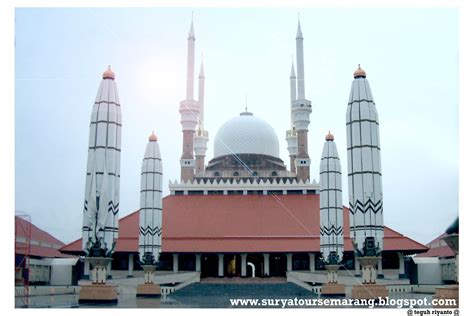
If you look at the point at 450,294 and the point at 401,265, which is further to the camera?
the point at 401,265

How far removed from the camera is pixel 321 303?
1523cm

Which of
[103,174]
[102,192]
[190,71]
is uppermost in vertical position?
[190,71]

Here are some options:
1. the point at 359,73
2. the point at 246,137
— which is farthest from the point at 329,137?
the point at 246,137

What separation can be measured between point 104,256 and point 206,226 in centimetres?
1462

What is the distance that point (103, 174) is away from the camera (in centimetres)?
2075

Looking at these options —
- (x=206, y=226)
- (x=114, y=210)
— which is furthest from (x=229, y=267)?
(x=114, y=210)

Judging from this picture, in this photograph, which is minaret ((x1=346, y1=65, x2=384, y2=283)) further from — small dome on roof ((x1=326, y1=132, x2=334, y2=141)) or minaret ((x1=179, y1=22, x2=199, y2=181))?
minaret ((x1=179, y1=22, x2=199, y2=181))

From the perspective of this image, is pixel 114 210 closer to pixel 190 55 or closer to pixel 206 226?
pixel 206 226

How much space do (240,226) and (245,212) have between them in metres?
1.72

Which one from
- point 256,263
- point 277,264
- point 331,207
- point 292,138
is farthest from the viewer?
point 292,138

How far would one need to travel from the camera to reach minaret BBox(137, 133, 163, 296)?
2475 centimetres

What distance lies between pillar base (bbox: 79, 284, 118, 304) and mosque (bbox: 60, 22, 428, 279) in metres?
8.21

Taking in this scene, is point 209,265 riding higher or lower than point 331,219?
lower

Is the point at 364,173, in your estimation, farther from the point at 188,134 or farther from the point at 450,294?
the point at 188,134
